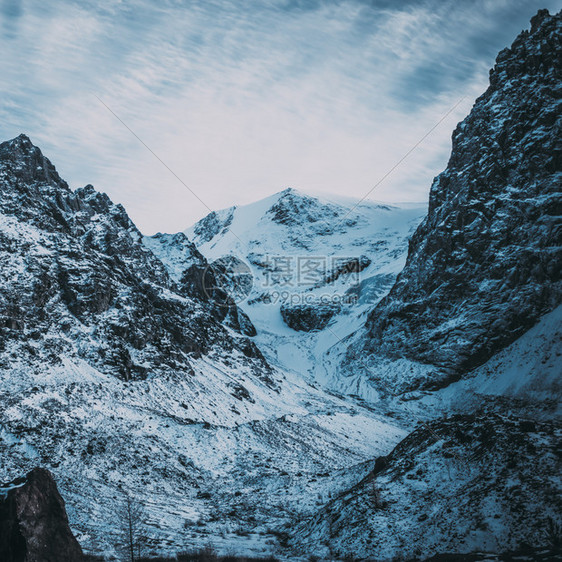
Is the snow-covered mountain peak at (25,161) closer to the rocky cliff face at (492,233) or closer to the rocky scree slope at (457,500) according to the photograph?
the rocky scree slope at (457,500)

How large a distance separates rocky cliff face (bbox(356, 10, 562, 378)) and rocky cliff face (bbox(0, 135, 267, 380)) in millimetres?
44708

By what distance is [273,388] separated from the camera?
9831cm

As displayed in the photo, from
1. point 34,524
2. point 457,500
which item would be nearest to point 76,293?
point 34,524

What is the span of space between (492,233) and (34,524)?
122 m

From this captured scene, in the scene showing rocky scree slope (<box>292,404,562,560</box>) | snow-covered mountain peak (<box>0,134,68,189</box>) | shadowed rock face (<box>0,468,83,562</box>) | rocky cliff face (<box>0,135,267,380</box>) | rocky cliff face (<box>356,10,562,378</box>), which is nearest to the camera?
shadowed rock face (<box>0,468,83,562</box>)

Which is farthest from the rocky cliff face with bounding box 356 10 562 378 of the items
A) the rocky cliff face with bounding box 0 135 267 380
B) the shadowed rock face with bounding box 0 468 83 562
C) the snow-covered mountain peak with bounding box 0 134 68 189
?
the shadowed rock face with bounding box 0 468 83 562

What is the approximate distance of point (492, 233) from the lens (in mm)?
122875

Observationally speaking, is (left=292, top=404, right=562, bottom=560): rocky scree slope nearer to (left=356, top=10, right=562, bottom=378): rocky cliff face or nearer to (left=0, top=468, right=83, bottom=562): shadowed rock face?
(left=0, top=468, right=83, bottom=562): shadowed rock face

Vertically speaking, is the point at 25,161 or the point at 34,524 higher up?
the point at 34,524

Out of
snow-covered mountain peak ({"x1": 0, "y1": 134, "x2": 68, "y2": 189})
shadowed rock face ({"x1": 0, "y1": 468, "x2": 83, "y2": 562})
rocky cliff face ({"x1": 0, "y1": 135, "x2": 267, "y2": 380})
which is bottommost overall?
rocky cliff face ({"x1": 0, "y1": 135, "x2": 267, "y2": 380})

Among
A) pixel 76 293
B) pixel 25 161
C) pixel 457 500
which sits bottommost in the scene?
pixel 76 293

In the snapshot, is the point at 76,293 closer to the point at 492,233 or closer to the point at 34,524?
the point at 34,524

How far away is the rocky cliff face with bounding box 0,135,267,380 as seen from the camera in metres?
68.4

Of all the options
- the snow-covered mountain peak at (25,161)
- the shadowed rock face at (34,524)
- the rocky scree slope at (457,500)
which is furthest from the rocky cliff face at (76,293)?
the rocky scree slope at (457,500)
